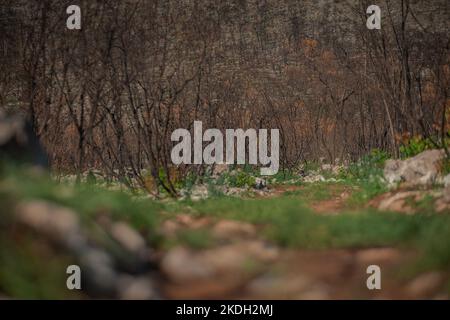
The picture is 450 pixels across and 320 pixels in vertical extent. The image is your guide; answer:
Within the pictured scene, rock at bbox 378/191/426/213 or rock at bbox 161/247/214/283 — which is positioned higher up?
rock at bbox 378/191/426/213

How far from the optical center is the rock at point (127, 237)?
151 inches

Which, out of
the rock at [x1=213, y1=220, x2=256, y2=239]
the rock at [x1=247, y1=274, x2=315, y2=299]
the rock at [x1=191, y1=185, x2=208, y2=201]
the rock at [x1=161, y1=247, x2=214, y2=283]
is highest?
the rock at [x1=213, y1=220, x2=256, y2=239]

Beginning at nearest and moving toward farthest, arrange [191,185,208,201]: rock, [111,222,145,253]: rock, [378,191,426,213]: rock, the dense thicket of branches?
[111,222,145,253]: rock → [378,191,426,213]: rock → [191,185,208,201]: rock → the dense thicket of branches

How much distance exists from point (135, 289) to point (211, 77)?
9.99 metres

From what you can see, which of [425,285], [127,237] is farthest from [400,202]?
[127,237]

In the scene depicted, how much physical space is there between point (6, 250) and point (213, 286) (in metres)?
1.41

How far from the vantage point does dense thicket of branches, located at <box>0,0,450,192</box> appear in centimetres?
787

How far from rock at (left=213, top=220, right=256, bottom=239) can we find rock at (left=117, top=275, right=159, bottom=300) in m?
1.02

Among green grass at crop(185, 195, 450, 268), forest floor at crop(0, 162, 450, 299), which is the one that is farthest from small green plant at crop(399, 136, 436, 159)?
forest floor at crop(0, 162, 450, 299)

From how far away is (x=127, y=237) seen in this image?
3.95m

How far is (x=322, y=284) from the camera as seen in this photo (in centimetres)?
339

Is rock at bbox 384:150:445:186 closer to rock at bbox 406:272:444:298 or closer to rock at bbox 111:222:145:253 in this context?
rock at bbox 406:272:444:298

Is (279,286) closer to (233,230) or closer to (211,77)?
(233,230)
